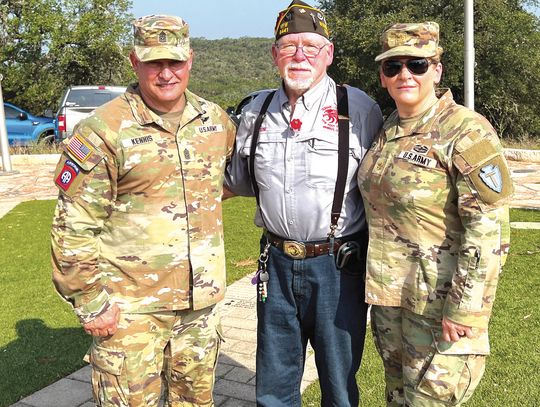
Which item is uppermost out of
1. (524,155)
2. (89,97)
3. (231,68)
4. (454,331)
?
(231,68)

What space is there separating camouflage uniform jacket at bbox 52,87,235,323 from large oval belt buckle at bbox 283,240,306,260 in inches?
12.4

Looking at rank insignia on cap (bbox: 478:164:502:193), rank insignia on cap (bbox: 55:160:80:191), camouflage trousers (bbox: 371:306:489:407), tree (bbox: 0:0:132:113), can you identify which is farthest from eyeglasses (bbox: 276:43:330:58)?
tree (bbox: 0:0:132:113)

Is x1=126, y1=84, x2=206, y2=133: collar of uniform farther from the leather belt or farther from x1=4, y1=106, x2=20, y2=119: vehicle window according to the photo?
x1=4, y1=106, x2=20, y2=119: vehicle window

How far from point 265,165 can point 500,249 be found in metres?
1.10

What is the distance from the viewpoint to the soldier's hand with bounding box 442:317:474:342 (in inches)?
92.0

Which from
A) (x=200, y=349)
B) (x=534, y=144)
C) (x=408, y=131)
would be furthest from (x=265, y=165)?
(x=534, y=144)

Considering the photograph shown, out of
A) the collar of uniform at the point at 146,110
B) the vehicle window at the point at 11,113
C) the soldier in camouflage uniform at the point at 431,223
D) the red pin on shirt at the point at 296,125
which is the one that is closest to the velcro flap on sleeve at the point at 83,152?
the collar of uniform at the point at 146,110

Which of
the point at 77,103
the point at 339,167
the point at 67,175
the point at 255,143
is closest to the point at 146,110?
the point at 67,175

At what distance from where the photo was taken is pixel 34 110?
20125mm

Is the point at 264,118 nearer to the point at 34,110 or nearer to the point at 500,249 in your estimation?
the point at 500,249

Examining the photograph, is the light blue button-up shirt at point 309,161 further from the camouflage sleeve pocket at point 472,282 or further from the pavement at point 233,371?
the pavement at point 233,371

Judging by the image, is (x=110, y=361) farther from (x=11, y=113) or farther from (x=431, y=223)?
(x=11, y=113)

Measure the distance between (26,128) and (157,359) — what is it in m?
14.9

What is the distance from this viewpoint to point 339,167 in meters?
2.69
